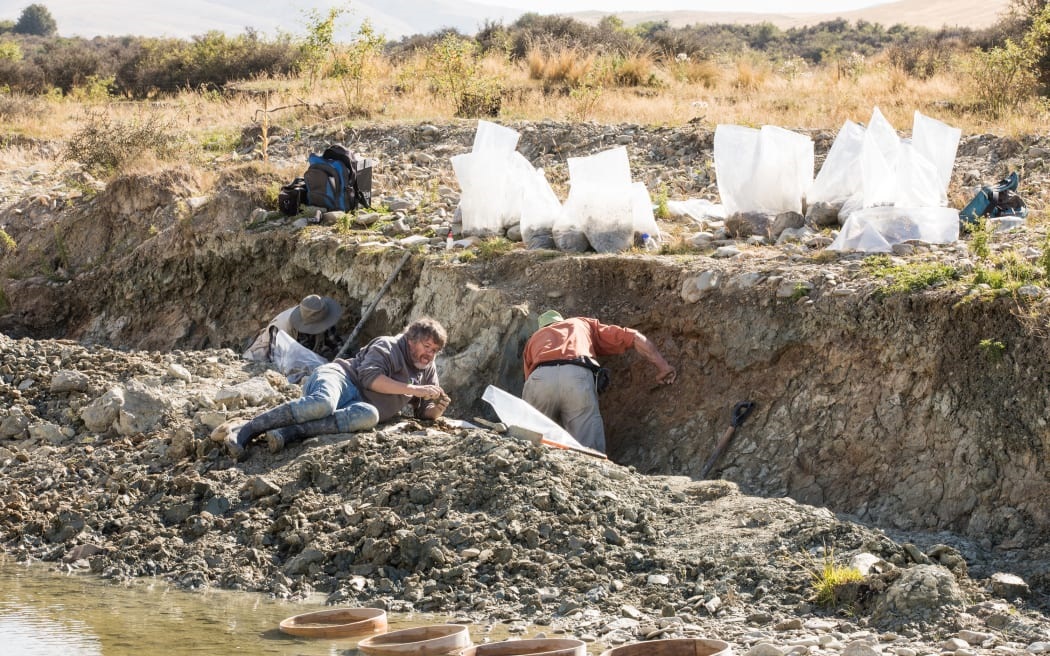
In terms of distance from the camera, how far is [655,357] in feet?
28.6

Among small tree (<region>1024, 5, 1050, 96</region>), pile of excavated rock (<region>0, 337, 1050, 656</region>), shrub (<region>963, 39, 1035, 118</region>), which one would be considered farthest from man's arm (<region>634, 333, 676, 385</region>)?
small tree (<region>1024, 5, 1050, 96</region>)

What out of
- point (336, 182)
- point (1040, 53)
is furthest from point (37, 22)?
point (1040, 53)

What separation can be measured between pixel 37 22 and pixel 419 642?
61596mm

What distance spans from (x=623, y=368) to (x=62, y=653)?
16.4 ft

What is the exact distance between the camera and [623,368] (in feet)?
31.1

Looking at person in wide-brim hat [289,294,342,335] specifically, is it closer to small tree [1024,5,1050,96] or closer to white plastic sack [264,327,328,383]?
white plastic sack [264,327,328,383]

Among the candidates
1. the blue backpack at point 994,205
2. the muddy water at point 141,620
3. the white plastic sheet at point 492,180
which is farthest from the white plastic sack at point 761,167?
the muddy water at point 141,620

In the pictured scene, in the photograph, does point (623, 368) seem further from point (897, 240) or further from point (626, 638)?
point (626, 638)

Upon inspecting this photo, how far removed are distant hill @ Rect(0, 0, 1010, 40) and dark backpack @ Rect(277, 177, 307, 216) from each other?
24.0 feet

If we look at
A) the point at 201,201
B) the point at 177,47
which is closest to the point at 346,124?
the point at 201,201

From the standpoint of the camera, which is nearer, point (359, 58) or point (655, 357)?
point (655, 357)

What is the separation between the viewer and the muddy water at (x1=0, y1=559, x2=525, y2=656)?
5.56m

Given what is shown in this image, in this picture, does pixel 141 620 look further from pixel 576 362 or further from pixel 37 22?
pixel 37 22

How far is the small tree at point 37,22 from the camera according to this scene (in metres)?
59.7
